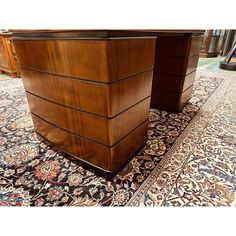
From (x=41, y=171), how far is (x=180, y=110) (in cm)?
170

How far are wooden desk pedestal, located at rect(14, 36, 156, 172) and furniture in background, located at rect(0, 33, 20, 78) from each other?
279 centimetres

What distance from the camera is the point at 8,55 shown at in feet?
12.3

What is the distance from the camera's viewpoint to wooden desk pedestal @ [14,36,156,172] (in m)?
0.98

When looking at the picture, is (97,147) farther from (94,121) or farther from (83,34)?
(83,34)

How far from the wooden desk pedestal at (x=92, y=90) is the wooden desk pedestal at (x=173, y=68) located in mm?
816

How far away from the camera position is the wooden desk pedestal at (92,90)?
98cm

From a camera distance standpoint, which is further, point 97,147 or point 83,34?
point 97,147

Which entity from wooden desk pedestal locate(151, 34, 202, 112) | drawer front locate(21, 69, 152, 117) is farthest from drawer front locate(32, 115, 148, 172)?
wooden desk pedestal locate(151, 34, 202, 112)

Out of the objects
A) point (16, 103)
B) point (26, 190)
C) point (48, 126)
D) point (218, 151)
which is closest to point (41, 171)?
point (26, 190)

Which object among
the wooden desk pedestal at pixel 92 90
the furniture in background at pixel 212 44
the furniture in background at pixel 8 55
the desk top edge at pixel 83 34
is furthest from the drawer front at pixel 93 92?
the furniture in background at pixel 212 44

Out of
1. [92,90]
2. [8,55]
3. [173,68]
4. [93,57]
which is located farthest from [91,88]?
[8,55]

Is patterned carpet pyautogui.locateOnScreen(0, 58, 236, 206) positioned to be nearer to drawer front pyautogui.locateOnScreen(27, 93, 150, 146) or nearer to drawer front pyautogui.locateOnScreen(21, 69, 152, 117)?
drawer front pyautogui.locateOnScreen(27, 93, 150, 146)

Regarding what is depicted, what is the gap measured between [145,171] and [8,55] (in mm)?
3791

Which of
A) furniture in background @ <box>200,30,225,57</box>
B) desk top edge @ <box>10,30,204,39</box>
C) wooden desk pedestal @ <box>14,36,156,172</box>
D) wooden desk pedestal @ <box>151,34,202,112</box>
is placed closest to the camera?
desk top edge @ <box>10,30,204,39</box>
